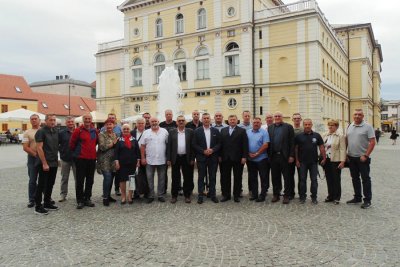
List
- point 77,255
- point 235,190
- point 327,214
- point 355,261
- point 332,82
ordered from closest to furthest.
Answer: point 355,261
point 77,255
point 327,214
point 235,190
point 332,82

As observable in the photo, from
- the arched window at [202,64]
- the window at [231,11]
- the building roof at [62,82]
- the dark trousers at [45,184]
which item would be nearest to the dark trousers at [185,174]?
the dark trousers at [45,184]

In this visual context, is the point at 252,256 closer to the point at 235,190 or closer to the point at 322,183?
the point at 235,190

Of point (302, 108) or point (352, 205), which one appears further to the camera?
point (302, 108)

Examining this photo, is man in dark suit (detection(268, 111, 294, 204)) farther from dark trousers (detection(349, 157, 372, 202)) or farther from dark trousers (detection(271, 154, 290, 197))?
dark trousers (detection(349, 157, 372, 202))

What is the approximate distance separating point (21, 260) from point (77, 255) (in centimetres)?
70

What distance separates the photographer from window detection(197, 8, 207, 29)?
3594cm

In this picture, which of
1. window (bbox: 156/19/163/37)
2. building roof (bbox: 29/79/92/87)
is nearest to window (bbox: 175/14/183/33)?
window (bbox: 156/19/163/37)

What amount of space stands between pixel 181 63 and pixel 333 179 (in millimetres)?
31220

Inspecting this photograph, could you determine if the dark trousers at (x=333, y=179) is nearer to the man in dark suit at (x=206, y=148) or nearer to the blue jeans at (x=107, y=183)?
the man in dark suit at (x=206, y=148)

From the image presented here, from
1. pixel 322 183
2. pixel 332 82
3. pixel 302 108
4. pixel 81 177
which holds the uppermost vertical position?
pixel 332 82

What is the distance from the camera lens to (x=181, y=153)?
8.20m

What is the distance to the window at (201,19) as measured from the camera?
35.9 metres

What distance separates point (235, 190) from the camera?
8.16 meters

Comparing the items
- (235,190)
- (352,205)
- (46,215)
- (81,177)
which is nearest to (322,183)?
(352,205)
